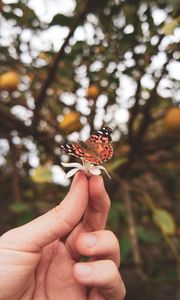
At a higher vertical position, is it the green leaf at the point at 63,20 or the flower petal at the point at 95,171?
the green leaf at the point at 63,20

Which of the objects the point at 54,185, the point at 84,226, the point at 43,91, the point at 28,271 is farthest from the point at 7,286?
the point at 54,185

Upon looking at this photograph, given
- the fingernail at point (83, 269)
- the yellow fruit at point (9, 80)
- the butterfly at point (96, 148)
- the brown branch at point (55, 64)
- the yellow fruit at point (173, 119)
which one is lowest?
the fingernail at point (83, 269)

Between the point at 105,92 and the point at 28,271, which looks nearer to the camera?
the point at 28,271

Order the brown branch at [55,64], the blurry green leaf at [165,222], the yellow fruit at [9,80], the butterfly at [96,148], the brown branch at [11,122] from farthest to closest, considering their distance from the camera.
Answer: the yellow fruit at [9,80] < the brown branch at [11,122] < the blurry green leaf at [165,222] < the brown branch at [55,64] < the butterfly at [96,148]

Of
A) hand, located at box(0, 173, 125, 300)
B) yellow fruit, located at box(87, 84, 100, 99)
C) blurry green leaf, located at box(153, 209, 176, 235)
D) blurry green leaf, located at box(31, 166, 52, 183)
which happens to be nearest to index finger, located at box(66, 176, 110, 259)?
hand, located at box(0, 173, 125, 300)

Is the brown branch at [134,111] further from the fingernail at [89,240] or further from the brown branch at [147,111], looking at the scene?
the fingernail at [89,240]

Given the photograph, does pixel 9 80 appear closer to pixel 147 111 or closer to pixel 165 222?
pixel 147 111

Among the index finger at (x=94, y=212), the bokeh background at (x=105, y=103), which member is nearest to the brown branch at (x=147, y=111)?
the bokeh background at (x=105, y=103)

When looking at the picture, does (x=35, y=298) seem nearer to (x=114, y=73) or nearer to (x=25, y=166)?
(x=114, y=73)
